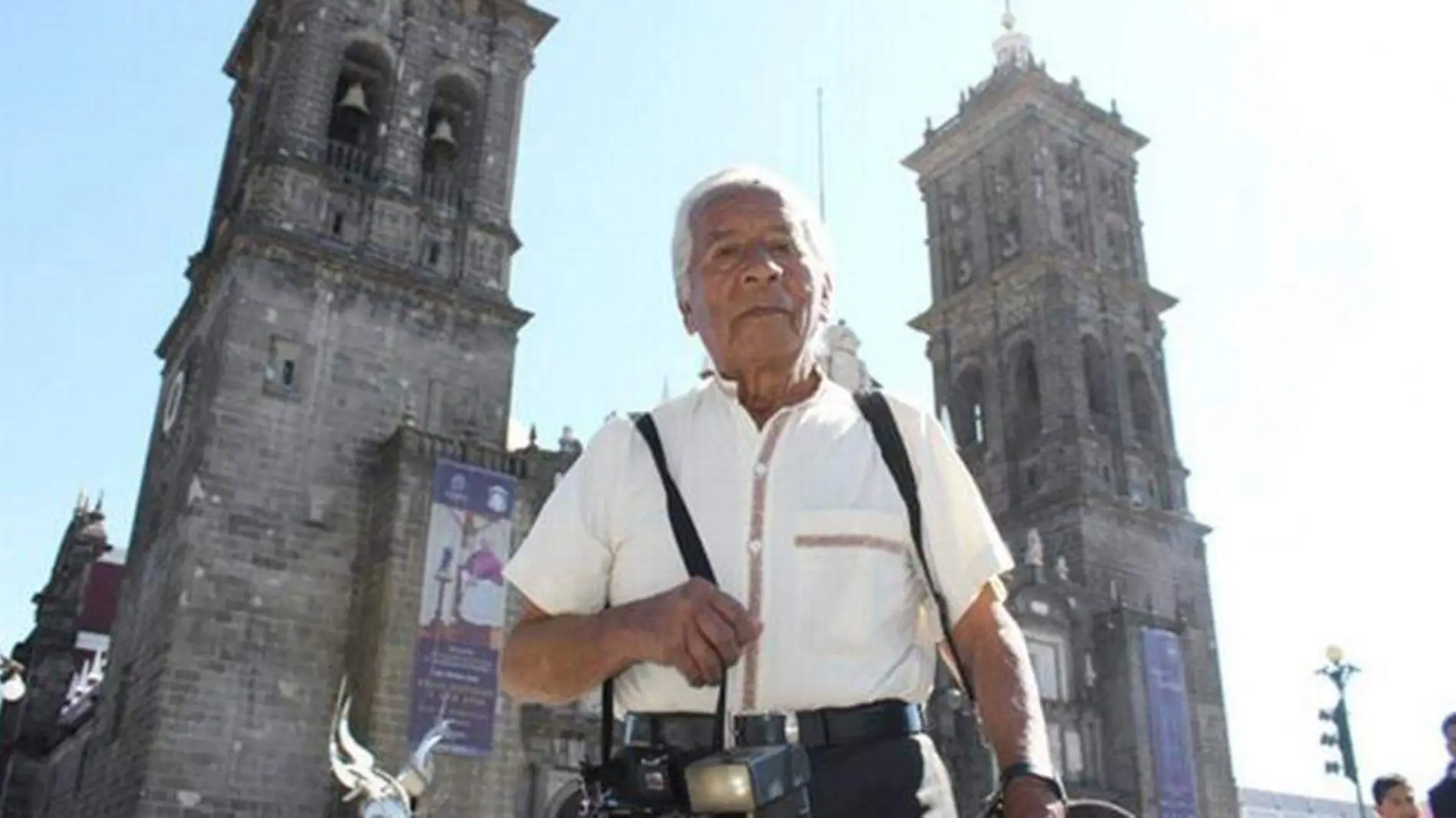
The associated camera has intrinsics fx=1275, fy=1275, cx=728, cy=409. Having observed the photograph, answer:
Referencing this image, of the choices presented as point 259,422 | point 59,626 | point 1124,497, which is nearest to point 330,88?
point 259,422

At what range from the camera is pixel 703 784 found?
1903 mm

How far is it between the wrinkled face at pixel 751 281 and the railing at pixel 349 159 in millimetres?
A: 21644

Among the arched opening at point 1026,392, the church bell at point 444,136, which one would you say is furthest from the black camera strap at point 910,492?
the arched opening at point 1026,392

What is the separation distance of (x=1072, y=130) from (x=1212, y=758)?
17504 mm

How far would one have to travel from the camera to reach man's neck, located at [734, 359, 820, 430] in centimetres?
251

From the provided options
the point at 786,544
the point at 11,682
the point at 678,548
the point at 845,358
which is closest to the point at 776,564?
the point at 786,544

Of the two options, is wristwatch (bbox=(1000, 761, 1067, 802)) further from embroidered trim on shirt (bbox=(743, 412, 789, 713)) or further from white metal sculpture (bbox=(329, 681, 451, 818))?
white metal sculpture (bbox=(329, 681, 451, 818))

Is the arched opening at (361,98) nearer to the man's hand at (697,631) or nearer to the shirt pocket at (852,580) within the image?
the shirt pocket at (852,580)

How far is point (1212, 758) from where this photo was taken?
29203 mm

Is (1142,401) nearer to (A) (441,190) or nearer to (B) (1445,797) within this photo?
(A) (441,190)

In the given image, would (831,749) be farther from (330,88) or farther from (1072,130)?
(1072,130)

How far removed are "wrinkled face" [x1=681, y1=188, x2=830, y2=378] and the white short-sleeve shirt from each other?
0.11 meters

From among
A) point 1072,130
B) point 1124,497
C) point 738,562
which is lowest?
point 738,562

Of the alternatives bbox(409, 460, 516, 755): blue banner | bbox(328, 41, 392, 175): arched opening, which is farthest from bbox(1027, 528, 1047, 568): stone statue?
bbox(328, 41, 392, 175): arched opening
